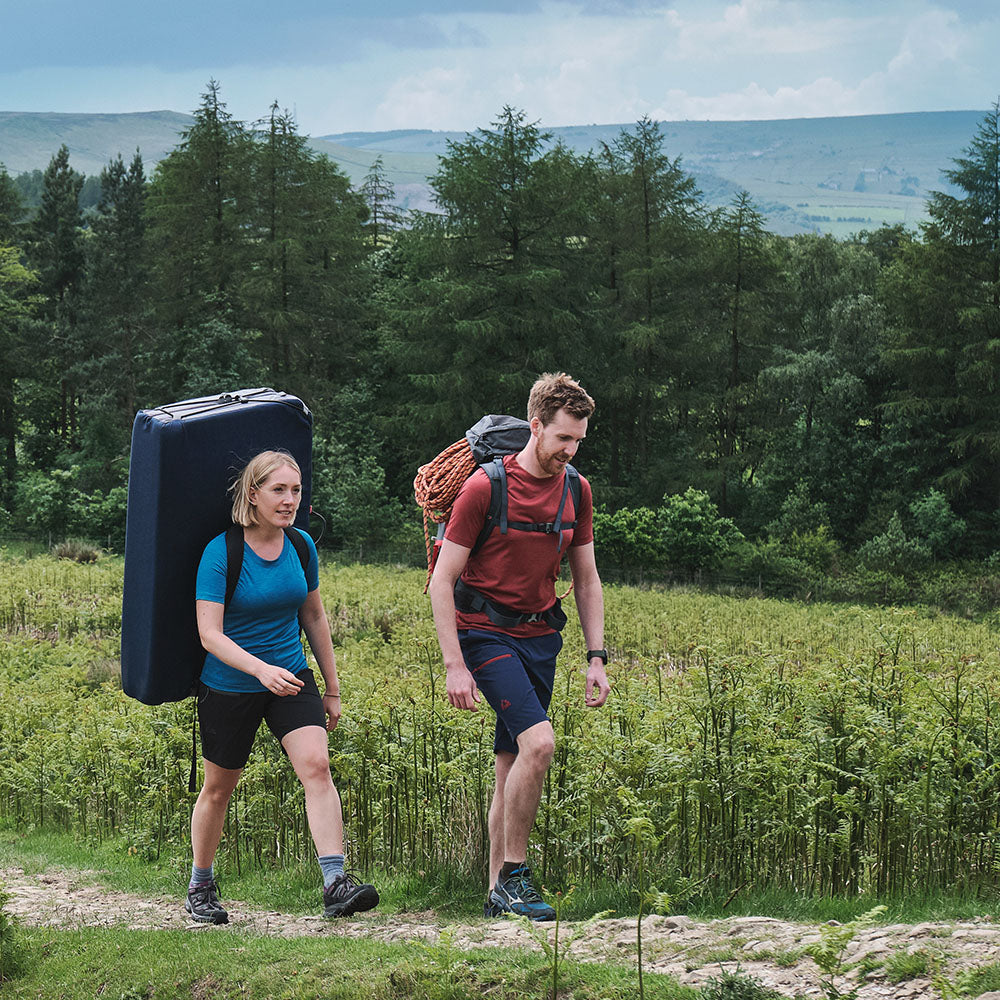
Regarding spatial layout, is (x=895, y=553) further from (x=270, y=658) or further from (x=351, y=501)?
(x=270, y=658)

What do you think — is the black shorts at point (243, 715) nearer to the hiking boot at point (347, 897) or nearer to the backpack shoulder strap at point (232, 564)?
the backpack shoulder strap at point (232, 564)

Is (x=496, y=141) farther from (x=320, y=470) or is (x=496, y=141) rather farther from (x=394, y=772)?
(x=394, y=772)

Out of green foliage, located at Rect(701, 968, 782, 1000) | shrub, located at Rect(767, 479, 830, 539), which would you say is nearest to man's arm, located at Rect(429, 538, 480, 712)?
green foliage, located at Rect(701, 968, 782, 1000)

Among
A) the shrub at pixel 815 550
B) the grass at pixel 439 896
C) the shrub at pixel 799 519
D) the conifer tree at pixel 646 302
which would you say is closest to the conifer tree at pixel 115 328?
the conifer tree at pixel 646 302

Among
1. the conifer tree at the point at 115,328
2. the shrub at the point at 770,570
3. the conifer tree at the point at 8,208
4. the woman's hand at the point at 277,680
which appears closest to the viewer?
the woman's hand at the point at 277,680

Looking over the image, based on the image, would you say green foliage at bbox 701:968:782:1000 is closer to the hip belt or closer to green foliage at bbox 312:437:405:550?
the hip belt

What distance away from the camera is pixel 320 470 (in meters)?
40.4

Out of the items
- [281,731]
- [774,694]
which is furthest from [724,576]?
[281,731]

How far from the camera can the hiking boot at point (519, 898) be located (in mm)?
4719

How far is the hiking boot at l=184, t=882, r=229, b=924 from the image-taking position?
16.9 ft

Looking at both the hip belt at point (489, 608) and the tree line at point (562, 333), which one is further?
the tree line at point (562, 333)

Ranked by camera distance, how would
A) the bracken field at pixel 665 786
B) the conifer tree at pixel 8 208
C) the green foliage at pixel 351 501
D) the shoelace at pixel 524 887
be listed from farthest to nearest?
the conifer tree at pixel 8 208
the green foliage at pixel 351 501
the bracken field at pixel 665 786
the shoelace at pixel 524 887

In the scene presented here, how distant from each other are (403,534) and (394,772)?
112ft

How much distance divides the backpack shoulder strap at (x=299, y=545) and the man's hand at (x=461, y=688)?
0.81m
